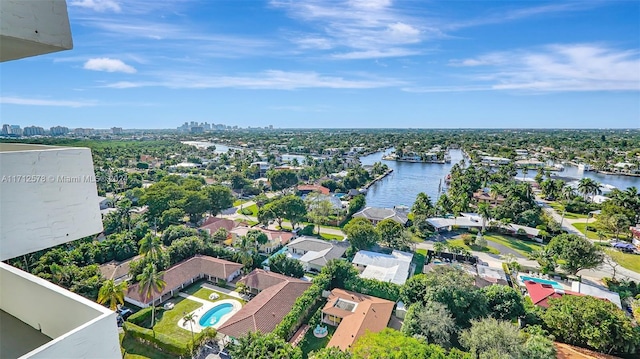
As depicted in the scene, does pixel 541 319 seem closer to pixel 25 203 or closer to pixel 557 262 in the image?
pixel 557 262

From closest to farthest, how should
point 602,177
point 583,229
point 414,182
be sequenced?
point 583,229 → point 414,182 → point 602,177

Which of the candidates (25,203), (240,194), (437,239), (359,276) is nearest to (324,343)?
(359,276)

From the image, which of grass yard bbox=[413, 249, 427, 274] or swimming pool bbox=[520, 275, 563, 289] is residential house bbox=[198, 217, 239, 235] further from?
swimming pool bbox=[520, 275, 563, 289]

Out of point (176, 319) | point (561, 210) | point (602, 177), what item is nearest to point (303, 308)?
point (176, 319)

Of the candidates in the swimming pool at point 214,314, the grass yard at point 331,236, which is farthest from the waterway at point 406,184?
the swimming pool at point 214,314

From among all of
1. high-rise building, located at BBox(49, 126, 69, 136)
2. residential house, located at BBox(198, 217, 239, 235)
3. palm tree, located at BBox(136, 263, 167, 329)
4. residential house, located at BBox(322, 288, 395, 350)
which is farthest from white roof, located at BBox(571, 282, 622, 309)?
high-rise building, located at BBox(49, 126, 69, 136)

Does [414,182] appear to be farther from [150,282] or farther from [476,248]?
[150,282]
